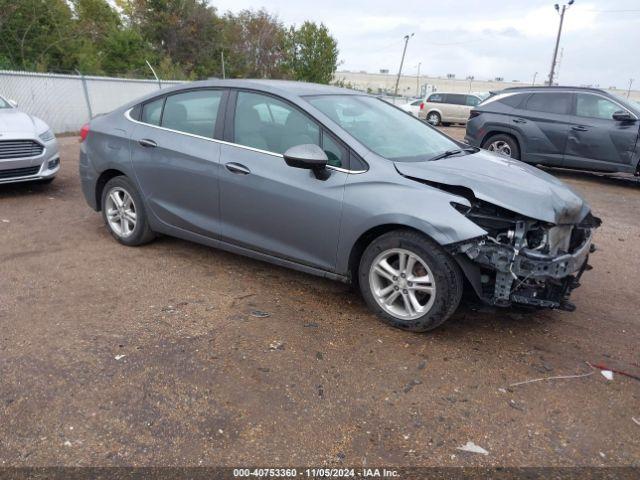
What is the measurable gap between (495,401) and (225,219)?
2459 millimetres

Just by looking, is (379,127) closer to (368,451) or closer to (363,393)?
(363,393)

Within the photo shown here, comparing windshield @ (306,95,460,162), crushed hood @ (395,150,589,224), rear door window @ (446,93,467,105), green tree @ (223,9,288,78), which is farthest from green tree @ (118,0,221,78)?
crushed hood @ (395,150,589,224)

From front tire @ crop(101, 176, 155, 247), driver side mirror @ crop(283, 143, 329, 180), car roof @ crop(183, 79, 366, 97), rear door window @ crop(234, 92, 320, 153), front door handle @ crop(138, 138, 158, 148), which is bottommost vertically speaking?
front tire @ crop(101, 176, 155, 247)

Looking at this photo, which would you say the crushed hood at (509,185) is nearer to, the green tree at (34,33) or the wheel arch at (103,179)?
the wheel arch at (103,179)

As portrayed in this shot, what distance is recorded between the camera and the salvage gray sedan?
319 cm

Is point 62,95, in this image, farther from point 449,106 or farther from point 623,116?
point 449,106

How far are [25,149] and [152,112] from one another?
2917 millimetres

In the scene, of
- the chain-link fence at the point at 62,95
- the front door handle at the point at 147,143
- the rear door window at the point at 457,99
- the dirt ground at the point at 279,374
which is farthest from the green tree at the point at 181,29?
the dirt ground at the point at 279,374

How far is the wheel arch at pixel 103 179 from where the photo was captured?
4949 mm

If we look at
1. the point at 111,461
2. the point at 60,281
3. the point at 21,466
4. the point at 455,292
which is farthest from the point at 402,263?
the point at 60,281

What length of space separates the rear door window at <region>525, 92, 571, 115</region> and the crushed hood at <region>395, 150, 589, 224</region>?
6679 mm

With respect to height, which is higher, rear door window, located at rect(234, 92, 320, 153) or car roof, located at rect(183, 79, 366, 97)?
car roof, located at rect(183, 79, 366, 97)

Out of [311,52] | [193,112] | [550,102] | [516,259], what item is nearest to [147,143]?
[193,112]

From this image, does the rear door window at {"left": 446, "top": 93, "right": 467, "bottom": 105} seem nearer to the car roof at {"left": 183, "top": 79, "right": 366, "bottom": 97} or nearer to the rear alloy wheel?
the rear alloy wheel
